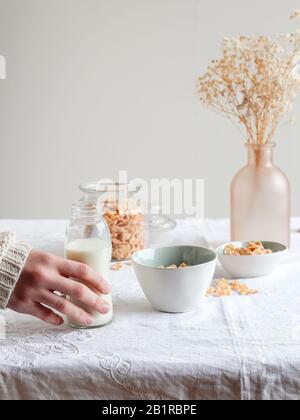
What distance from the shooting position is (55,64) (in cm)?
329

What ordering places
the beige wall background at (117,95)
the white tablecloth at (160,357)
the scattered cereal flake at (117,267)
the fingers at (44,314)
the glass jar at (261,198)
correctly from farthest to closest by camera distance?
1. the beige wall background at (117,95)
2. the glass jar at (261,198)
3. the scattered cereal flake at (117,267)
4. the fingers at (44,314)
5. the white tablecloth at (160,357)

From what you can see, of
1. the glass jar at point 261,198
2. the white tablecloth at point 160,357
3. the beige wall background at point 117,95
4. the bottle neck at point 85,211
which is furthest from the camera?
the beige wall background at point 117,95

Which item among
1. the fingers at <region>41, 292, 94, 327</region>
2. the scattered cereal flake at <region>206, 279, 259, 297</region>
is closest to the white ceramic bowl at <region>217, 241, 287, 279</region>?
the scattered cereal flake at <region>206, 279, 259, 297</region>

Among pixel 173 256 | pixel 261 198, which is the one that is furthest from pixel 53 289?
pixel 261 198

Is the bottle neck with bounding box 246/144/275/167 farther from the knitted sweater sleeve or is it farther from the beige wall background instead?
the beige wall background

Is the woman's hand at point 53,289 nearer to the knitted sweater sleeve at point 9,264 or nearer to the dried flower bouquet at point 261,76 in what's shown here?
the knitted sweater sleeve at point 9,264

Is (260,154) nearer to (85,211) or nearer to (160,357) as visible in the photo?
(85,211)

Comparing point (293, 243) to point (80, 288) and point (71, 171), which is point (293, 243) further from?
point (71, 171)

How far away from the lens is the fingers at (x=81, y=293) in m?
0.89

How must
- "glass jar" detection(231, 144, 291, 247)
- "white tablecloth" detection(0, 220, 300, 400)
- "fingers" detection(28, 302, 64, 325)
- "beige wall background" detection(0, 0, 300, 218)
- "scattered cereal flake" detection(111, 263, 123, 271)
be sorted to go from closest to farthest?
"white tablecloth" detection(0, 220, 300, 400)
"fingers" detection(28, 302, 64, 325)
"scattered cereal flake" detection(111, 263, 123, 271)
"glass jar" detection(231, 144, 291, 247)
"beige wall background" detection(0, 0, 300, 218)

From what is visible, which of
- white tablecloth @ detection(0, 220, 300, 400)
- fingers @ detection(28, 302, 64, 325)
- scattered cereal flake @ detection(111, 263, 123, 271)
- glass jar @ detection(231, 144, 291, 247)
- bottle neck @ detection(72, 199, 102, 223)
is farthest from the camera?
glass jar @ detection(231, 144, 291, 247)

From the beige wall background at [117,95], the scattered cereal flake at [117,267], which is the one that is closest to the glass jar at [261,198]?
the scattered cereal flake at [117,267]

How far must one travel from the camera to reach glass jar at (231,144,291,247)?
139cm
